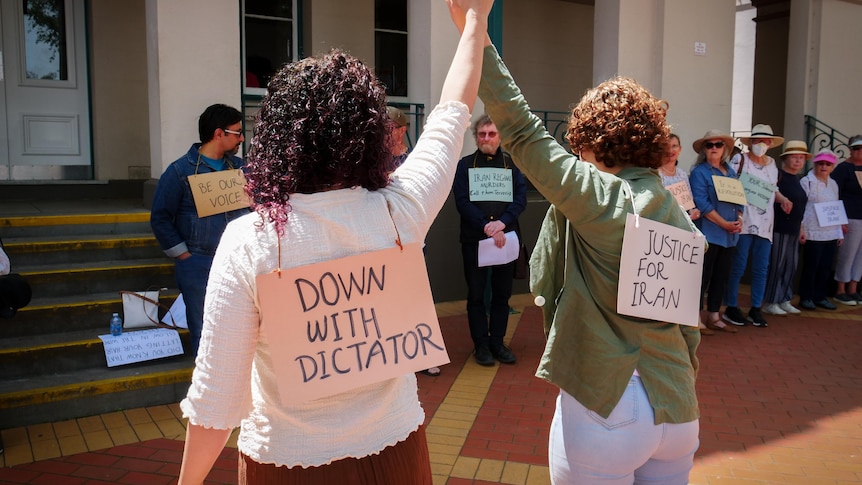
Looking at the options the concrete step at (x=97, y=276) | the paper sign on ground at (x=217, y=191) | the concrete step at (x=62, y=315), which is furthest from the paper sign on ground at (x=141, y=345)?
the paper sign on ground at (x=217, y=191)

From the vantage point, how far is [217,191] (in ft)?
16.3

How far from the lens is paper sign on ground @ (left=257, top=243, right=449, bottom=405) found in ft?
5.35

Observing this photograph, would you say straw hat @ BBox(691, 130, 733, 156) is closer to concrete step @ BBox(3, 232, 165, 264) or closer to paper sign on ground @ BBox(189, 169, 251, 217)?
paper sign on ground @ BBox(189, 169, 251, 217)

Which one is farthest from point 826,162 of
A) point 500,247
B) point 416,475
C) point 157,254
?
point 416,475

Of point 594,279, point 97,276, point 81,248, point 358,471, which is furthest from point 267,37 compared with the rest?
point 358,471

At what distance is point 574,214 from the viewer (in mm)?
2143

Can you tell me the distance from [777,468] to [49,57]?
8.03 metres

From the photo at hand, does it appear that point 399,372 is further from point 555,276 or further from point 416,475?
point 555,276

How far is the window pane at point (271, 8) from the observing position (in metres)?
9.28

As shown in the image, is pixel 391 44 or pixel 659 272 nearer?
pixel 659 272

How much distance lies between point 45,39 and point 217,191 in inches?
180

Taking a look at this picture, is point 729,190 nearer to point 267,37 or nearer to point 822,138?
point 822,138

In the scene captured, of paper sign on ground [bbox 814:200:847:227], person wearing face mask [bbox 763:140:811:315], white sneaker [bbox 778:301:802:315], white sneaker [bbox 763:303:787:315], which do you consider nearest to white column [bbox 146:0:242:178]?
person wearing face mask [bbox 763:140:811:315]

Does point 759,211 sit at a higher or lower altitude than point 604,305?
lower
